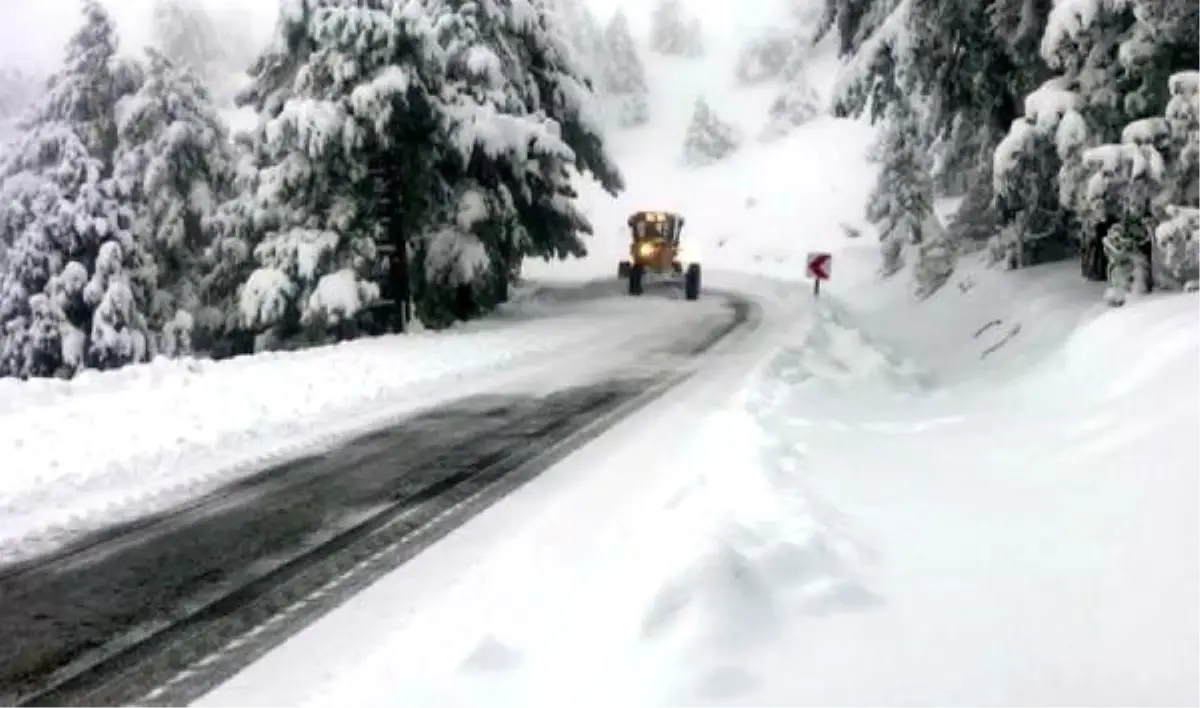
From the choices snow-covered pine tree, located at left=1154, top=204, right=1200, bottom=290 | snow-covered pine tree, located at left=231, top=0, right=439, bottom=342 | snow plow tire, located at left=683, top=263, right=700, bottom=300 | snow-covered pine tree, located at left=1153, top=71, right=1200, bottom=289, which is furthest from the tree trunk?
snow plow tire, located at left=683, top=263, right=700, bottom=300

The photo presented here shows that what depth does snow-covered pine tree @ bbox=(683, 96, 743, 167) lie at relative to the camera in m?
87.6

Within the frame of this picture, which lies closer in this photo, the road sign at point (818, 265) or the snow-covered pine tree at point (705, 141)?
the road sign at point (818, 265)

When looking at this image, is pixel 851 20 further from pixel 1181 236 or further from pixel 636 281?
Result: pixel 636 281

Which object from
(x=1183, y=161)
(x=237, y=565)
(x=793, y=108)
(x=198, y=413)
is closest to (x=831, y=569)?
(x=237, y=565)

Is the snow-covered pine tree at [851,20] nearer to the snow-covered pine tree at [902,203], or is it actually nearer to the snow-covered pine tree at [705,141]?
the snow-covered pine tree at [902,203]

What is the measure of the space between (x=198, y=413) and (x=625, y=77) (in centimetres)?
9324

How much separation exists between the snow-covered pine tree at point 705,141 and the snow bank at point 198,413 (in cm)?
7076

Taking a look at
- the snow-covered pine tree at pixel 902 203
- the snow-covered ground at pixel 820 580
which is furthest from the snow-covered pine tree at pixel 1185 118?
the snow-covered pine tree at pixel 902 203

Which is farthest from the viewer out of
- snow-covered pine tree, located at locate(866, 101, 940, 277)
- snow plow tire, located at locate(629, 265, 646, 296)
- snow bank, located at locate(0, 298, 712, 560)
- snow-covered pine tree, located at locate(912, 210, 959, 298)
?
snow-covered pine tree, located at locate(866, 101, 940, 277)

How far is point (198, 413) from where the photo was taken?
36.0 feet

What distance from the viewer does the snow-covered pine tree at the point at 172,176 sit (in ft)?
92.7

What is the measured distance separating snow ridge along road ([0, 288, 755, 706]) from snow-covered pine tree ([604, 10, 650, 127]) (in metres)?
90.5

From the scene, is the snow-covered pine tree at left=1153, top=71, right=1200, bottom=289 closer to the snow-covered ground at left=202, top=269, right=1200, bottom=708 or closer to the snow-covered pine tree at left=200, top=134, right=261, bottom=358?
the snow-covered ground at left=202, top=269, right=1200, bottom=708

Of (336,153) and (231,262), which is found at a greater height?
(336,153)
